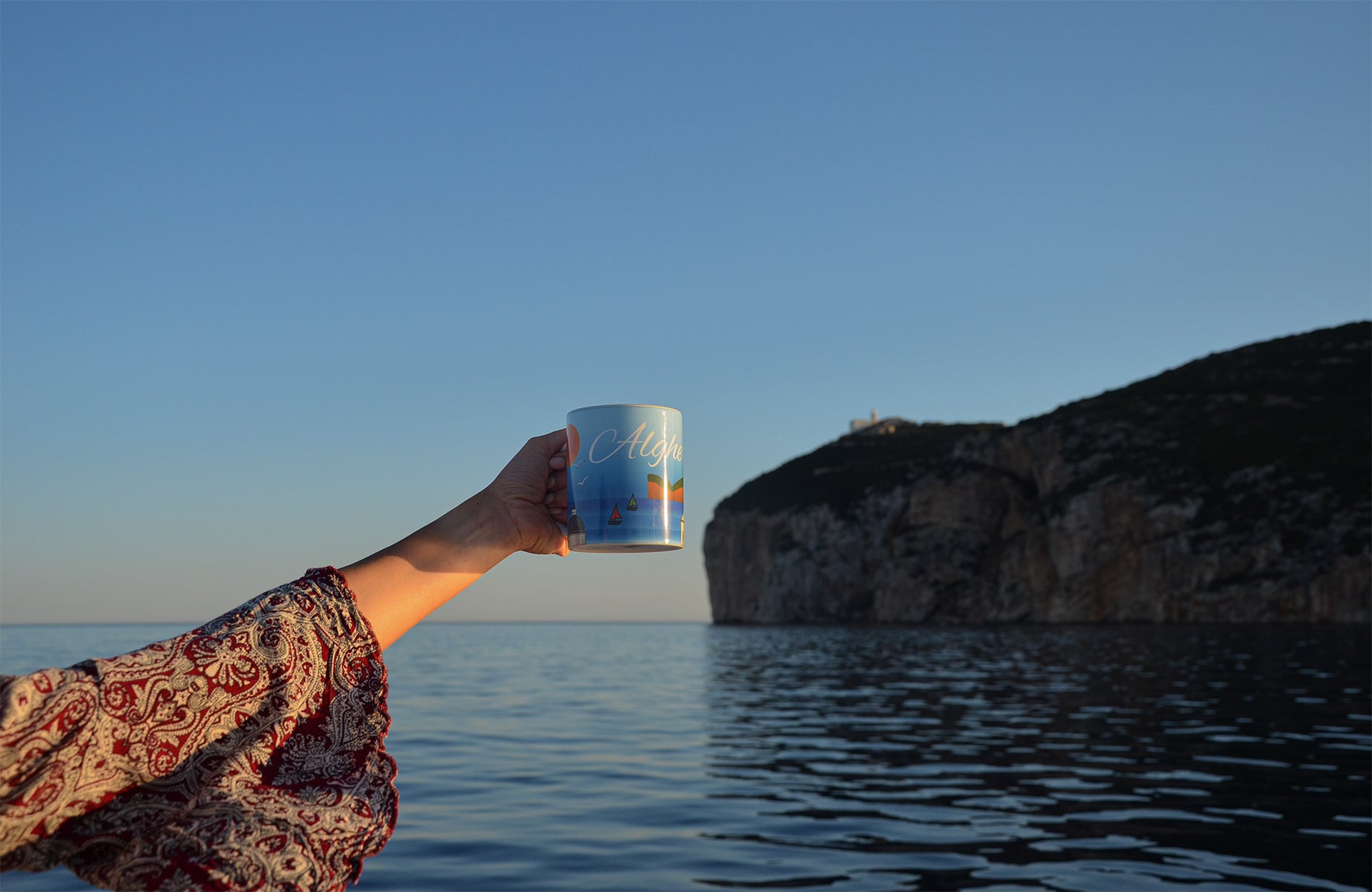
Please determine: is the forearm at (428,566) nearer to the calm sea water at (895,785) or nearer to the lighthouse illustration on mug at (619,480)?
the lighthouse illustration on mug at (619,480)

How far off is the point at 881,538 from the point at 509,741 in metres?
87.1

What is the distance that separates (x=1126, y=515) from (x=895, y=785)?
7445cm

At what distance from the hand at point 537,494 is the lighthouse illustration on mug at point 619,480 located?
7 cm

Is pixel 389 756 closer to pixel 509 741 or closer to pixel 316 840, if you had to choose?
pixel 316 840

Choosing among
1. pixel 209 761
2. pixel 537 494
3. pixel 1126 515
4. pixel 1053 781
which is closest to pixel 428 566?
pixel 537 494

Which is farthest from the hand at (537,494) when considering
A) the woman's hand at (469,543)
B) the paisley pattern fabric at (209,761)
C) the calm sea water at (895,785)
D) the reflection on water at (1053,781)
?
the reflection on water at (1053,781)

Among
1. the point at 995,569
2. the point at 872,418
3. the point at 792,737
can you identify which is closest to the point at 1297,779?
the point at 792,737

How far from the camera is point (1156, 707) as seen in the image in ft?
63.1

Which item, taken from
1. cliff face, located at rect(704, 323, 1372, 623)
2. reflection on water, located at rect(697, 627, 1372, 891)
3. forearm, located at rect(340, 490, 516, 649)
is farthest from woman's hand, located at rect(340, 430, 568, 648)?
cliff face, located at rect(704, 323, 1372, 623)

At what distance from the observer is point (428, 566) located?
1942mm

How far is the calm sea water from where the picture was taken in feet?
27.2

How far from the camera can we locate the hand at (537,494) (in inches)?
84.4

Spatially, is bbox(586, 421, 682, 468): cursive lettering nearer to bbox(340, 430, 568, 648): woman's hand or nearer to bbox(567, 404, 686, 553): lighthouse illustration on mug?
bbox(567, 404, 686, 553): lighthouse illustration on mug

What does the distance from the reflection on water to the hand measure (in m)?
6.53
